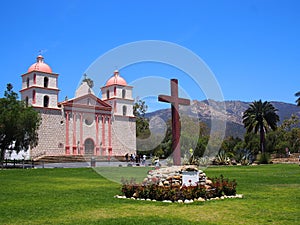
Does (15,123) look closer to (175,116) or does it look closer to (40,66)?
(40,66)

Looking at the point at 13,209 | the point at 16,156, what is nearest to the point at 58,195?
the point at 13,209

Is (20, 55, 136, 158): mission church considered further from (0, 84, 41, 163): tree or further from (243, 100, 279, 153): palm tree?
(243, 100, 279, 153): palm tree

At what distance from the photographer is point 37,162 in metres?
44.2

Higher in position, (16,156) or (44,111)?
(44,111)

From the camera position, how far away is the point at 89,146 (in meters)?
55.7

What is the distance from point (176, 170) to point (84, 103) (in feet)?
145

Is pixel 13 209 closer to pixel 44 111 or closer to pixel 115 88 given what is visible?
pixel 44 111

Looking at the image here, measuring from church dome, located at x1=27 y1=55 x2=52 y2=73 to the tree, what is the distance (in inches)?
567

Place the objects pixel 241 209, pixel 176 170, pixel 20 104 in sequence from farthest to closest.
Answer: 1. pixel 20 104
2. pixel 176 170
3. pixel 241 209

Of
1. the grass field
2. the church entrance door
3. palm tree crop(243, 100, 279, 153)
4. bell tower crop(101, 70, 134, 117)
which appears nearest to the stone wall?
the church entrance door

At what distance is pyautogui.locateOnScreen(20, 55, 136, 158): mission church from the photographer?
5028 cm

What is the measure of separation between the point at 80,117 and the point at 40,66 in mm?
9227

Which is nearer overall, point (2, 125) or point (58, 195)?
point (58, 195)

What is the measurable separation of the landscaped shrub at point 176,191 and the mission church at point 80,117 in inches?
1550
